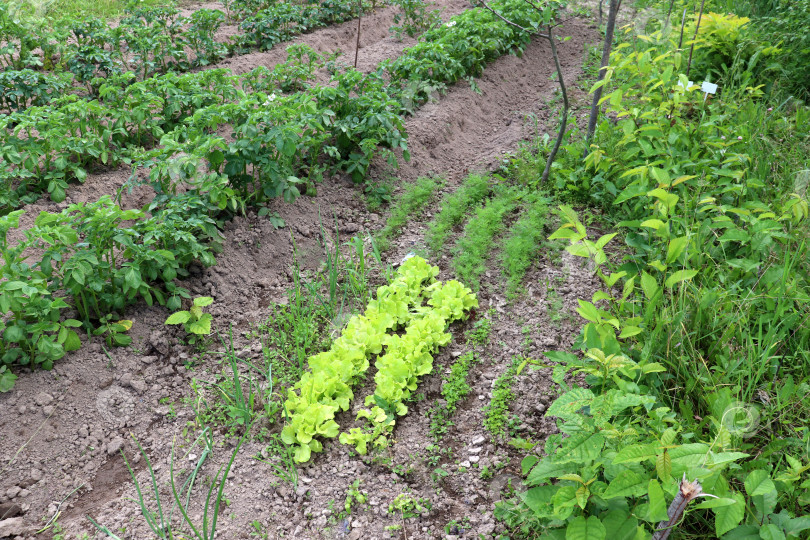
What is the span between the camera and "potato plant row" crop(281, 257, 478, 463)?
2.67 meters

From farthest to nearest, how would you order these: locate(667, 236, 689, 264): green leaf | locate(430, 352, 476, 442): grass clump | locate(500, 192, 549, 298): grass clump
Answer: locate(500, 192, 549, 298): grass clump, locate(430, 352, 476, 442): grass clump, locate(667, 236, 689, 264): green leaf

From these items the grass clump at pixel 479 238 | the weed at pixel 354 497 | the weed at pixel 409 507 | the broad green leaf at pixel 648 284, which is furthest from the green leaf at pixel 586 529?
the grass clump at pixel 479 238

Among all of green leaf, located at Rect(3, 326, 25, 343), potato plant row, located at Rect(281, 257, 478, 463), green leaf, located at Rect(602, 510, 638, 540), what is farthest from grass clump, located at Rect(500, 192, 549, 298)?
green leaf, located at Rect(3, 326, 25, 343)

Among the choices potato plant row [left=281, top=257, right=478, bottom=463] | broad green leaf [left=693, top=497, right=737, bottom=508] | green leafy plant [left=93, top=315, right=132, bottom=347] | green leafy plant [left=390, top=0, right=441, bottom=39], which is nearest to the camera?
broad green leaf [left=693, top=497, right=737, bottom=508]

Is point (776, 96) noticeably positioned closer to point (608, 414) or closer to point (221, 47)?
point (608, 414)

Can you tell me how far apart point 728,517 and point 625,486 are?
30cm

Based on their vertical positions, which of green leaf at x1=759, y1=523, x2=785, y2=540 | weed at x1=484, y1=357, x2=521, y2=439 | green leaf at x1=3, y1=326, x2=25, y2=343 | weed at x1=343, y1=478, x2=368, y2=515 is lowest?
weed at x1=343, y1=478, x2=368, y2=515

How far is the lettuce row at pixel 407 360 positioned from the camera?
272 centimetres

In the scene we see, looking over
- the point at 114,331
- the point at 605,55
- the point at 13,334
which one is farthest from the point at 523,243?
the point at 13,334

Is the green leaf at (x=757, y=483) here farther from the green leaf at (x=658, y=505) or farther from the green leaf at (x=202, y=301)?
the green leaf at (x=202, y=301)

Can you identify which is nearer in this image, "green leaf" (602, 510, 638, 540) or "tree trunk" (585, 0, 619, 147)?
"green leaf" (602, 510, 638, 540)

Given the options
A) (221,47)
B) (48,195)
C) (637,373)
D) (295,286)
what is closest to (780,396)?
(637,373)

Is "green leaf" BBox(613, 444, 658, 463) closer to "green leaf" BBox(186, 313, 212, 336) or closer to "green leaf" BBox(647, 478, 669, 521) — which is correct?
"green leaf" BBox(647, 478, 669, 521)

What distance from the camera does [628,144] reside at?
4086 millimetres
